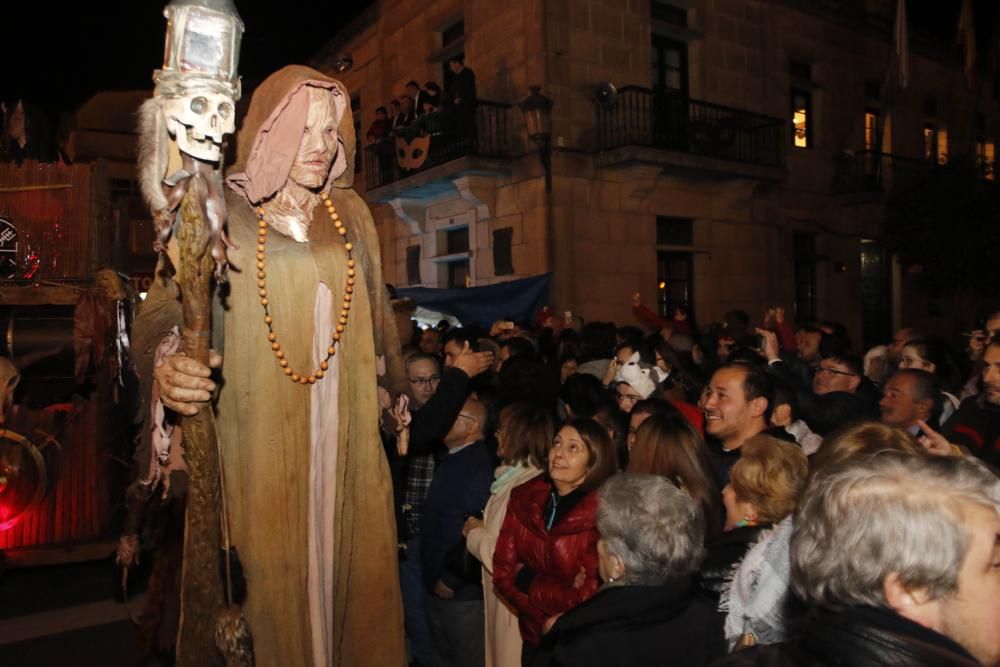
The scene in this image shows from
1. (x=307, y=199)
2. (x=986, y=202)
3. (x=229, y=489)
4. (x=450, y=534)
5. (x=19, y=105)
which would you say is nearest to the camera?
(x=229, y=489)

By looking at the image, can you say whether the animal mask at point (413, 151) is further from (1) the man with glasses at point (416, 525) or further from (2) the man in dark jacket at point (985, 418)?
(2) the man in dark jacket at point (985, 418)

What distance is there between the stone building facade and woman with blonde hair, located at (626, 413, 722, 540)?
9604 mm

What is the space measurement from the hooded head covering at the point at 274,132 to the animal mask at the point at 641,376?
3.29 metres

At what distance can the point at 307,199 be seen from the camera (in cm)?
223

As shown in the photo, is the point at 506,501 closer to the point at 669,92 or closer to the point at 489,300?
the point at 489,300

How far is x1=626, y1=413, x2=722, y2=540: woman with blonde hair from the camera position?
3.09 metres

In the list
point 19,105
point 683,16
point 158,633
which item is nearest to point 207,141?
point 158,633

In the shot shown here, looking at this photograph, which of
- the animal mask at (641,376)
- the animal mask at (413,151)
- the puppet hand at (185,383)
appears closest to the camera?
the puppet hand at (185,383)

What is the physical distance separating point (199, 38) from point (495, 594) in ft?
9.10

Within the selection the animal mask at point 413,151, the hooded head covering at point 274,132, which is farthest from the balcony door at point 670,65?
the hooded head covering at point 274,132

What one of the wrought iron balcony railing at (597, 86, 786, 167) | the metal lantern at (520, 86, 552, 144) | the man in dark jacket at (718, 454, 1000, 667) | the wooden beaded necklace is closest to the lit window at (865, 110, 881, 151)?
the wrought iron balcony railing at (597, 86, 786, 167)

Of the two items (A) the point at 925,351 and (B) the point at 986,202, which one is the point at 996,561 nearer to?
(A) the point at 925,351

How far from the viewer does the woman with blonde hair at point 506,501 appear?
354 centimetres

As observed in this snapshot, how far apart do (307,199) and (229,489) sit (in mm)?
826
